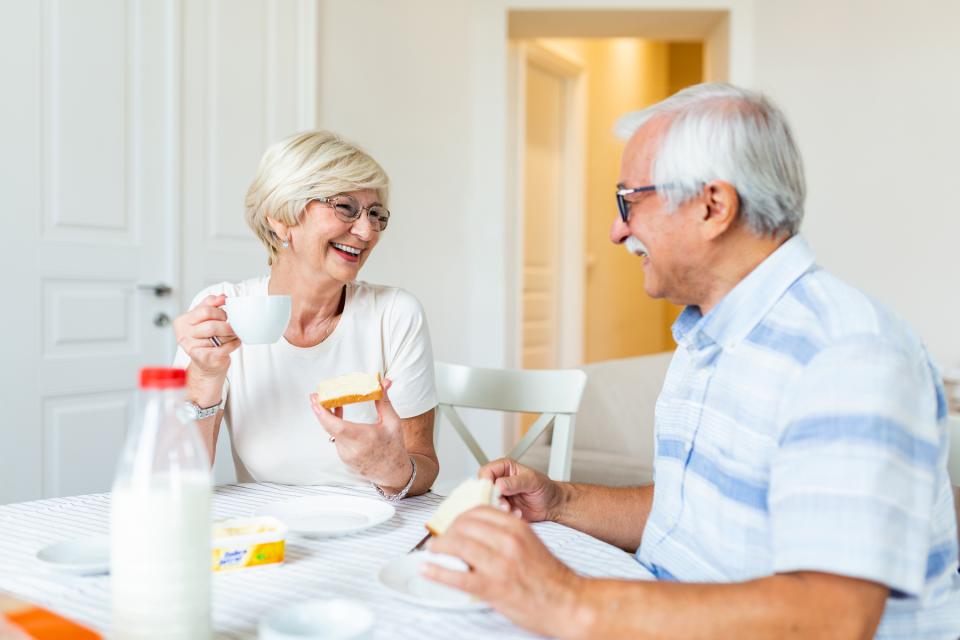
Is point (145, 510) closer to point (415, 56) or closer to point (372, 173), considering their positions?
point (372, 173)

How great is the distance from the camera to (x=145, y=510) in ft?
2.40

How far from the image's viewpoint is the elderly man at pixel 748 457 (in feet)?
2.75

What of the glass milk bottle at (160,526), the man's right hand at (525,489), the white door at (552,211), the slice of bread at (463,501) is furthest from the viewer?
the white door at (552,211)

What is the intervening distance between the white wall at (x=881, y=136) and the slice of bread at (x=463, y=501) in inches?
148

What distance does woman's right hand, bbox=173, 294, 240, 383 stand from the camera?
1.40m

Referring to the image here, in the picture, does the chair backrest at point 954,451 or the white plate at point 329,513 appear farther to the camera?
the chair backrest at point 954,451

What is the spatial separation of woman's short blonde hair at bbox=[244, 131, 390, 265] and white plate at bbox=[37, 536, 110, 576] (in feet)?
2.64

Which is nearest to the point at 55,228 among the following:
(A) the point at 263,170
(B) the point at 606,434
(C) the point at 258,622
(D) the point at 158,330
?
(D) the point at 158,330

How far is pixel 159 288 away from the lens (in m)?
2.95

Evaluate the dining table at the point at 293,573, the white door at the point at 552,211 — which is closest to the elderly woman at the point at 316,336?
the dining table at the point at 293,573

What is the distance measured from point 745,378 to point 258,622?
0.62 meters

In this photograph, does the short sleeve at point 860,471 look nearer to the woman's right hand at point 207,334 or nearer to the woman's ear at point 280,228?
the woman's right hand at point 207,334

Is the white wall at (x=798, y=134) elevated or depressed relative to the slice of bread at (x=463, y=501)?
elevated

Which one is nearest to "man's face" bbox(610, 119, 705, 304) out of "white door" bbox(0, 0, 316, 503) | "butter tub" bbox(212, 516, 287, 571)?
"butter tub" bbox(212, 516, 287, 571)
